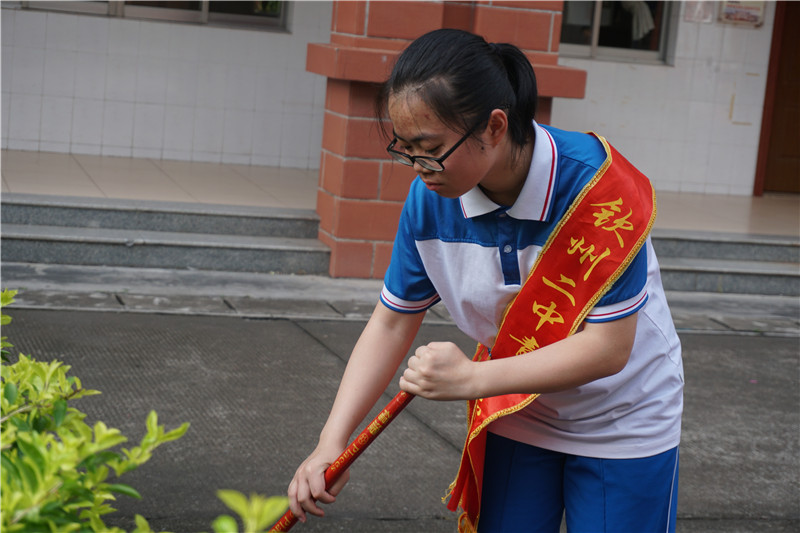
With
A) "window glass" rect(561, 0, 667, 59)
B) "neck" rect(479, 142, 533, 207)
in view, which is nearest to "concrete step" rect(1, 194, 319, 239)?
"window glass" rect(561, 0, 667, 59)

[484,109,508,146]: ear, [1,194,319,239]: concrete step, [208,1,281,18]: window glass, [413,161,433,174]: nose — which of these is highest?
[208,1,281,18]: window glass

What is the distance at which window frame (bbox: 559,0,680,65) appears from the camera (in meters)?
10.2

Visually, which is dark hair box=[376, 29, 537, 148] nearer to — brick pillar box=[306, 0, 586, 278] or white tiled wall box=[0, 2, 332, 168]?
brick pillar box=[306, 0, 586, 278]

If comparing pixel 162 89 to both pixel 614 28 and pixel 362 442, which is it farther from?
pixel 362 442

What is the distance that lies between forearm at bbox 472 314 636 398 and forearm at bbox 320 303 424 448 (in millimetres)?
383

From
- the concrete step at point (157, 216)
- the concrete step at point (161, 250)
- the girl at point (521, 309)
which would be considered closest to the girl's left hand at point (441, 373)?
the girl at point (521, 309)

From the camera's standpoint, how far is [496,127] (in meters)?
1.72

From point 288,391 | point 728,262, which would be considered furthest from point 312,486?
point 728,262

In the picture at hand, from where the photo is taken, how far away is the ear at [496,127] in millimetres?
1697

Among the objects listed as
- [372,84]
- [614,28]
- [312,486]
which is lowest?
[312,486]

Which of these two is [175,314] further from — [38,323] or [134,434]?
[134,434]

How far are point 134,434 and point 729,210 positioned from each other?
23.5 feet

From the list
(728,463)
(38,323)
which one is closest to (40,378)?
(728,463)

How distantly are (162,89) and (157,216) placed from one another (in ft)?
9.63
